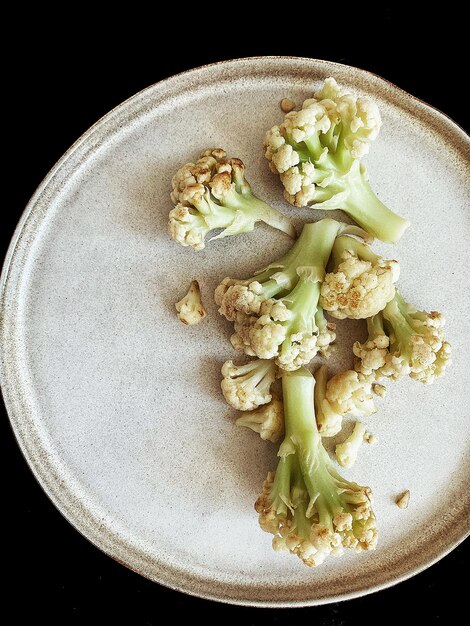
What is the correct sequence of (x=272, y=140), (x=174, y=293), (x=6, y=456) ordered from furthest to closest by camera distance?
(x=6, y=456) < (x=174, y=293) < (x=272, y=140)

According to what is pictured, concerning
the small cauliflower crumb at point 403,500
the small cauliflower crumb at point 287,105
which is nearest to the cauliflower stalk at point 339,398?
the small cauliflower crumb at point 403,500

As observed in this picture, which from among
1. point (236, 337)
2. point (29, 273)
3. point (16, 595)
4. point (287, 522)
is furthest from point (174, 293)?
point (16, 595)

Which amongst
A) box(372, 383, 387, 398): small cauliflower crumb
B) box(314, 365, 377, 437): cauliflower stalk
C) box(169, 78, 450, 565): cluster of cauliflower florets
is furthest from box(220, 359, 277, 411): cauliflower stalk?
box(372, 383, 387, 398): small cauliflower crumb

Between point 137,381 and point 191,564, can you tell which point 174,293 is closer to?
point 137,381

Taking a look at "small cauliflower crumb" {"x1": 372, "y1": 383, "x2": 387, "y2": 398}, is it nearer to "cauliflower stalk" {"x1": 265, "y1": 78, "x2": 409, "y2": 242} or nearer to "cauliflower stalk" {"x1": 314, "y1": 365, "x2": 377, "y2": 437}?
"cauliflower stalk" {"x1": 314, "y1": 365, "x2": 377, "y2": 437}

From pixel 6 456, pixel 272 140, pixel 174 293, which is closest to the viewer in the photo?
pixel 272 140

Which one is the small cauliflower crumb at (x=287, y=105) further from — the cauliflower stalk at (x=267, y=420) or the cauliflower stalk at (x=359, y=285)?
the cauliflower stalk at (x=267, y=420)
